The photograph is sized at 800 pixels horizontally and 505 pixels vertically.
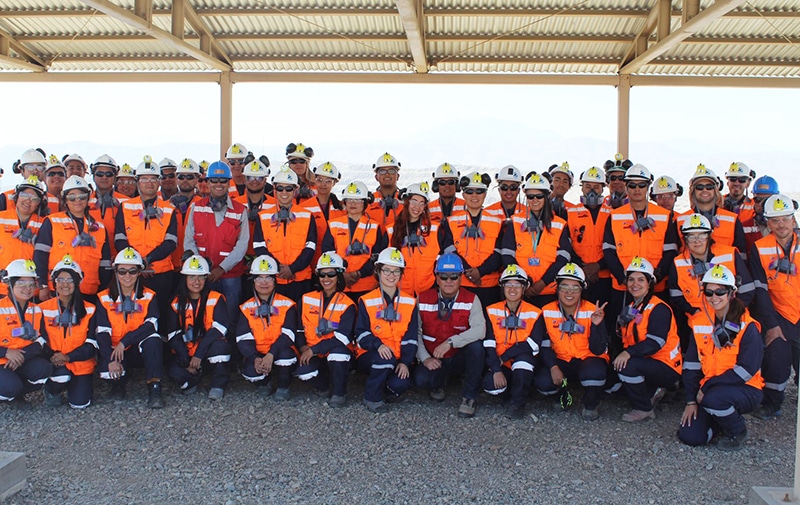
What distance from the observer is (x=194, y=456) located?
15.6 feet

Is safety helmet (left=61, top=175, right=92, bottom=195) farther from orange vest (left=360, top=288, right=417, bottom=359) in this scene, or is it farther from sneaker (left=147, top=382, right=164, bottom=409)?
orange vest (left=360, top=288, right=417, bottom=359)

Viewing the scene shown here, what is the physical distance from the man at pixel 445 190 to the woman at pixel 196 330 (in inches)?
92.6

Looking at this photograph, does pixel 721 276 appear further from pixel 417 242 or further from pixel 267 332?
pixel 267 332

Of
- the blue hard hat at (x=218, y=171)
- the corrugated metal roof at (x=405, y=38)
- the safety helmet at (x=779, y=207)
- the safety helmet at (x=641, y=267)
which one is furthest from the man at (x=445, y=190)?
the corrugated metal roof at (x=405, y=38)

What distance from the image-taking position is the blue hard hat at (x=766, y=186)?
22.6ft

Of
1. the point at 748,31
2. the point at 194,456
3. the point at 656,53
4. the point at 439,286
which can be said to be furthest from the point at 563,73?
the point at 194,456

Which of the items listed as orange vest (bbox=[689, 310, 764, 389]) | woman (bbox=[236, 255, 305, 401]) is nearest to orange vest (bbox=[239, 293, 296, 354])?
woman (bbox=[236, 255, 305, 401])

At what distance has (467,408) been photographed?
558cm

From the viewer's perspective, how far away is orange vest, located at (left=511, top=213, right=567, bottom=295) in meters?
6.21

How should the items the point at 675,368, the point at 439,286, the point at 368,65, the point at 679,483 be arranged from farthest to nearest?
the point at 368,65 < the point at 439,286 < the point at 675,368 < the point at 679,483

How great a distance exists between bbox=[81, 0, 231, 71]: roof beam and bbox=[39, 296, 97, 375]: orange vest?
13.7ft

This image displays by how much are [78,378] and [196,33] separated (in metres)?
6.79

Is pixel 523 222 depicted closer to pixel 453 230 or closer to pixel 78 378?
pixel 453 230

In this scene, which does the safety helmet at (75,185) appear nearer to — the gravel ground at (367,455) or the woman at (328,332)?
the gravel ground at (367,455)
